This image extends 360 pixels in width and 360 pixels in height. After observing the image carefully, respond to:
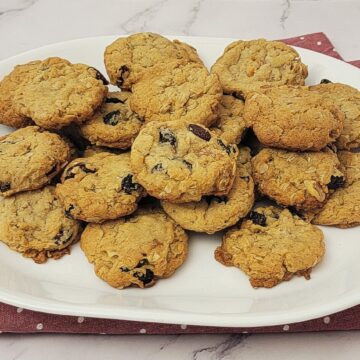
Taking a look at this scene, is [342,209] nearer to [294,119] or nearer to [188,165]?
[294,119]

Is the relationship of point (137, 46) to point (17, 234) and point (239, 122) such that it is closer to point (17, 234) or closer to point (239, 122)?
point (239, 122)

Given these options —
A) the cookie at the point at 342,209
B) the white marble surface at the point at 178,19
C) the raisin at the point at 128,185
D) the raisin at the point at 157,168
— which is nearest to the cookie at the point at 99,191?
the raisin at the point at 128,185

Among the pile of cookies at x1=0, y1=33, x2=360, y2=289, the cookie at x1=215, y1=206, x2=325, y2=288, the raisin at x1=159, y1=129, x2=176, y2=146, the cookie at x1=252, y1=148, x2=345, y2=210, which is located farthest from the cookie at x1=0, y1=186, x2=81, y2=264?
the cookie at x1=252, y1=148, x2=345, y2=210

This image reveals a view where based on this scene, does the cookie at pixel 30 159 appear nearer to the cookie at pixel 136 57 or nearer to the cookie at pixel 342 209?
the cookie at pixel 136 57

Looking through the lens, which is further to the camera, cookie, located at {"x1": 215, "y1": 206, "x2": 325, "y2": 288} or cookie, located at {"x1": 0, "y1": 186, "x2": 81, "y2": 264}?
cookie, located at {"x1": 0, "y1": 186, "x2": 81, "y2": 264}

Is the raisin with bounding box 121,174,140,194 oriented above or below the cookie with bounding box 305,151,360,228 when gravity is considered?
above

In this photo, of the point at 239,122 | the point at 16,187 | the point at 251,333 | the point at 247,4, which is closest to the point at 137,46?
the point at 239,122

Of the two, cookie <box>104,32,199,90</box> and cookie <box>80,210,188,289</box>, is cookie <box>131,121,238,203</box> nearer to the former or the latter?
cookie <box>80,210,188,289</box>
